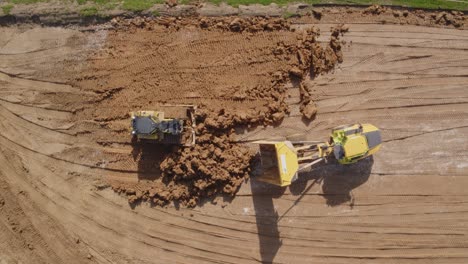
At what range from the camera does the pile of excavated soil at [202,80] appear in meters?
14.6

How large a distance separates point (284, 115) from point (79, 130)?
23.4 ft

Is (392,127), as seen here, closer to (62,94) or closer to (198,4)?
(198,4)

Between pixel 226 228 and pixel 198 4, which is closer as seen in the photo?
pixel 226 228

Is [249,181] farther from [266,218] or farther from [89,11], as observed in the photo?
[89,11]

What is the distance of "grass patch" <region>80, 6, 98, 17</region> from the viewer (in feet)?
51.2

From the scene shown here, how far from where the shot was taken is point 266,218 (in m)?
14.7

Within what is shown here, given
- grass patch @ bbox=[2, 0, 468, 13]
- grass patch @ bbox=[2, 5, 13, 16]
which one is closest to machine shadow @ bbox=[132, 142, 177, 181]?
grass patch @ bbox=[2, 0, 468, 13]

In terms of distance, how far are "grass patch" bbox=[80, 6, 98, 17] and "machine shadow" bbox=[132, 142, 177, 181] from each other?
196 inches

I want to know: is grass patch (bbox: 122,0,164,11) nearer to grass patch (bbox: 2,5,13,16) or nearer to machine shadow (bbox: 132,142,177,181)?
grass patch (bbox: 2,5,13,16)

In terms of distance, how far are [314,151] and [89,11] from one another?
936 cm

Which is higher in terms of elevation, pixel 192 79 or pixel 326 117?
pixel 192 79

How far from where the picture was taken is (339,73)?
15.3m

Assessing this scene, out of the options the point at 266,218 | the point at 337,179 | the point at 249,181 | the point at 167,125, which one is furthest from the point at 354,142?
the point at 167,125

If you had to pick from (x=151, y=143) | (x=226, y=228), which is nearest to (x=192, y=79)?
(x=151, y=143)
